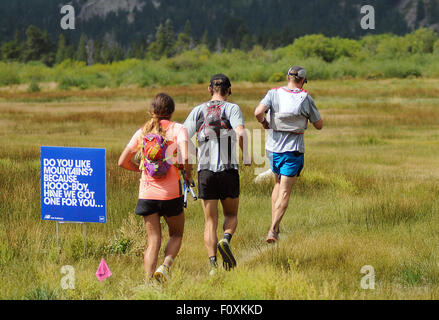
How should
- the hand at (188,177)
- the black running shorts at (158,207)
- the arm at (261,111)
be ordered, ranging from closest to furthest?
the black running shorts at (158,207) → the hand at (188,177) → the arm at (261,111)

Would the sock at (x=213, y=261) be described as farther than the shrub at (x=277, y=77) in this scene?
No

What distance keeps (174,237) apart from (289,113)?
225 cm

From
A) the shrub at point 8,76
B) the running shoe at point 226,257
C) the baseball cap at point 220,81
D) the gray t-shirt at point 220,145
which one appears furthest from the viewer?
the shrub at point 8,76

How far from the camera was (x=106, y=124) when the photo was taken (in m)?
29.2

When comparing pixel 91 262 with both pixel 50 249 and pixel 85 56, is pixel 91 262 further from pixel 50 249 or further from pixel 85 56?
pixel 85 56

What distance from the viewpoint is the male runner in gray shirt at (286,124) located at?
25.6 feet

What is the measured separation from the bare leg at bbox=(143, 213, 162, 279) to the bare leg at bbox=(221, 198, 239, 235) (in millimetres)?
964

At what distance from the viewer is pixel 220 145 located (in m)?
6.60

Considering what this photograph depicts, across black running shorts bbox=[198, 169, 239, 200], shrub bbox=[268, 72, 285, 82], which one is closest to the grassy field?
black running shorts bbox=[198, 169, 239, 200]

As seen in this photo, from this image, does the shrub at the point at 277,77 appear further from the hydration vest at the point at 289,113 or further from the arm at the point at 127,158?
the arm at the point at 127,158

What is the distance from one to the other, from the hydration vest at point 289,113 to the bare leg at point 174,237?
2155 mm

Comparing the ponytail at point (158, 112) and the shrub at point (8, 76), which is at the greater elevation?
the shrub at point (8, 76)
